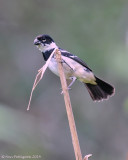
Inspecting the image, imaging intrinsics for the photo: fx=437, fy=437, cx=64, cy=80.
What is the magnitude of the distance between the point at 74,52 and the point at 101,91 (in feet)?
8.19

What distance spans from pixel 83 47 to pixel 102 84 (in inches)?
101

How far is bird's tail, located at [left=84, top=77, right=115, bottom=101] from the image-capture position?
4.78 metres

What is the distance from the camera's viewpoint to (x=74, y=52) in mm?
7238

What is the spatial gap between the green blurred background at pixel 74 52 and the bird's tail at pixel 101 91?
751 millimetres

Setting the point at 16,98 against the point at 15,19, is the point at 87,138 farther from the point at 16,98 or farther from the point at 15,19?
the point at 15,19

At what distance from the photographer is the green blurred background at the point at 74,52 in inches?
263

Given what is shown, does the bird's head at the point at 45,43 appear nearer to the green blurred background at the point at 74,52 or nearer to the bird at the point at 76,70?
the bird at the point at 76,70

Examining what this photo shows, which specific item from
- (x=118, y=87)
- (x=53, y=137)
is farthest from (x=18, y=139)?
(x=118, y=87)

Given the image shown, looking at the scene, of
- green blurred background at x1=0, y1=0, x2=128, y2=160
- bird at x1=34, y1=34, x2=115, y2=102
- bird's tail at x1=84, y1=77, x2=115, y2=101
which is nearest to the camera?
bird at x1=34, y1=34, x2=115, y2=102

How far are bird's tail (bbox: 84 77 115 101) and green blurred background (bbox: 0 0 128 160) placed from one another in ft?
2.46

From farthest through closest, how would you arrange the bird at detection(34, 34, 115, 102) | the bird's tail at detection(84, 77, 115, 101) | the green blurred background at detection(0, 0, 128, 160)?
1. the green blurred background at detection(0, 0, 128, 160)
2. the bird's tail at detection(84, 77, 115, 101)
3. the bird at detection(34, 34, 115, 102)

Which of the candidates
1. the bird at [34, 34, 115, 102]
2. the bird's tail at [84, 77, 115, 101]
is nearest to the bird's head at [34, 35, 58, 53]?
the bird at [34, 34, 115, 102]

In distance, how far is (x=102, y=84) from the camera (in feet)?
16.1

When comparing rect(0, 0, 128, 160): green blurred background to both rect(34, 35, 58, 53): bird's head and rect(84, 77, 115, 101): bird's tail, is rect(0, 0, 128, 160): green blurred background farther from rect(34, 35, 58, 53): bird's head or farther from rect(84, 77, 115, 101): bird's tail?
rect(34, 35, 58, 53): bird's head
